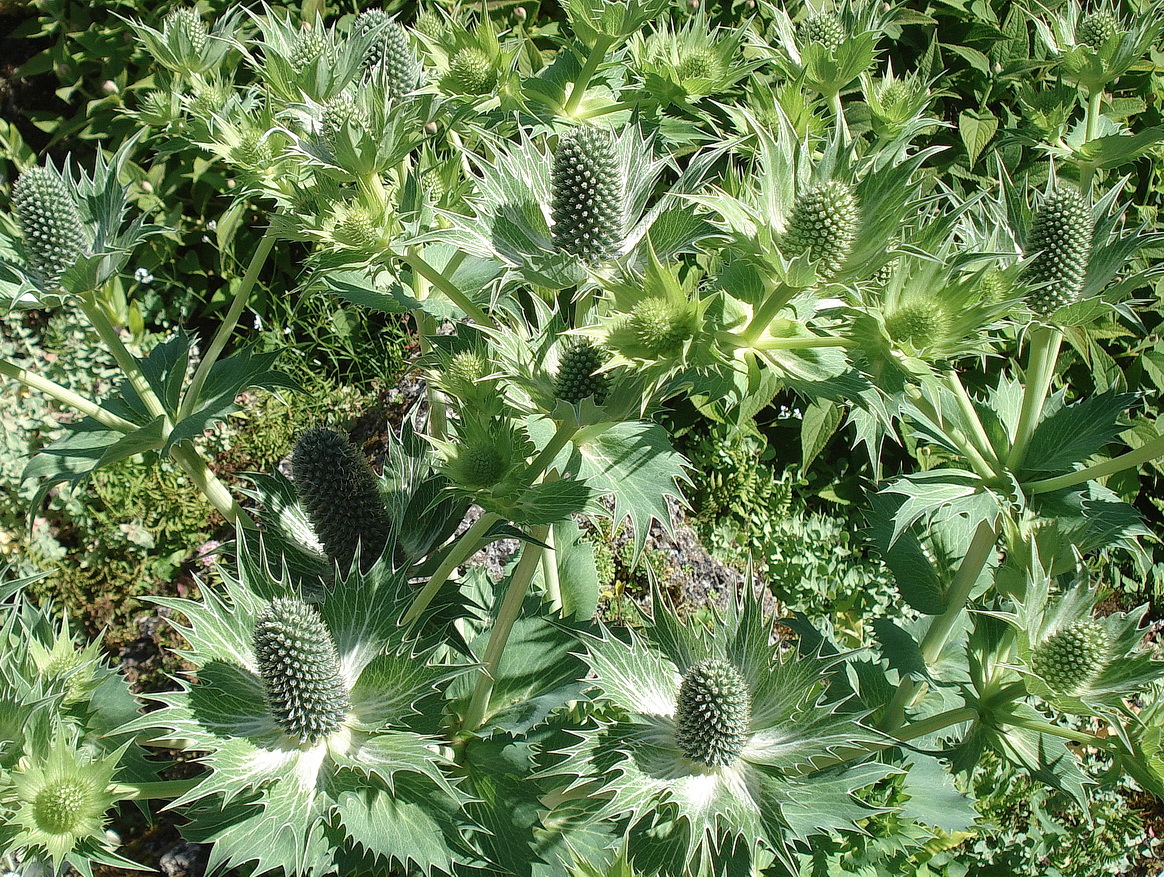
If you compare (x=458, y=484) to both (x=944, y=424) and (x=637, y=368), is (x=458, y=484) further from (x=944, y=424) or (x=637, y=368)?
(x=944, y=424)

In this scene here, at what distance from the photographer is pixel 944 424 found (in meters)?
1.46

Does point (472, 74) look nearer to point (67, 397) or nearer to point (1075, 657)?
point (67, 397)

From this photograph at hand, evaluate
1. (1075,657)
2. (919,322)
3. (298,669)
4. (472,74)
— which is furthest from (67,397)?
(1075,657)

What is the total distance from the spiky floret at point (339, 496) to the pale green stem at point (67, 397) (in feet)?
1.58

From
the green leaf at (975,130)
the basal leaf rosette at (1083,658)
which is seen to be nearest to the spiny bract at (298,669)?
the basal leaf rosette at (1083,658)

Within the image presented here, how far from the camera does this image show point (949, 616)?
5.57 ft

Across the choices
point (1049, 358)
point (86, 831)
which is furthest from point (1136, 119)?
point (86, 831)

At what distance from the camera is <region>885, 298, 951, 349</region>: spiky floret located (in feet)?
4.01

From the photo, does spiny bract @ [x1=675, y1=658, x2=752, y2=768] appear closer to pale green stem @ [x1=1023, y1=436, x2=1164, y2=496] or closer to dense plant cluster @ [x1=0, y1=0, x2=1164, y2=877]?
dense plant cluster @ [x1=0, y1=0, x2=1164, y2=877]

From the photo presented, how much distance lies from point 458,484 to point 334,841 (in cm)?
67

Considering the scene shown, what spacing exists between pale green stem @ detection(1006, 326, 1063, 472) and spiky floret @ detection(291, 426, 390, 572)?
4.08 ft

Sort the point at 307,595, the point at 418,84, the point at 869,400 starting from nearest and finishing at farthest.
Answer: the point at 869,400
the point at 307,595
the point at 418,84

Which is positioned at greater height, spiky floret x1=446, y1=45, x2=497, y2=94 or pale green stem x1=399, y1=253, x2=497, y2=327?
spiky floret x1=446, y1=45, x2=497, y2=94

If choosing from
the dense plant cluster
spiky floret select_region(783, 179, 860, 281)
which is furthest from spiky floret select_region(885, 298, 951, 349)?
spiky floret select_region(783, 179, 860, 281)
